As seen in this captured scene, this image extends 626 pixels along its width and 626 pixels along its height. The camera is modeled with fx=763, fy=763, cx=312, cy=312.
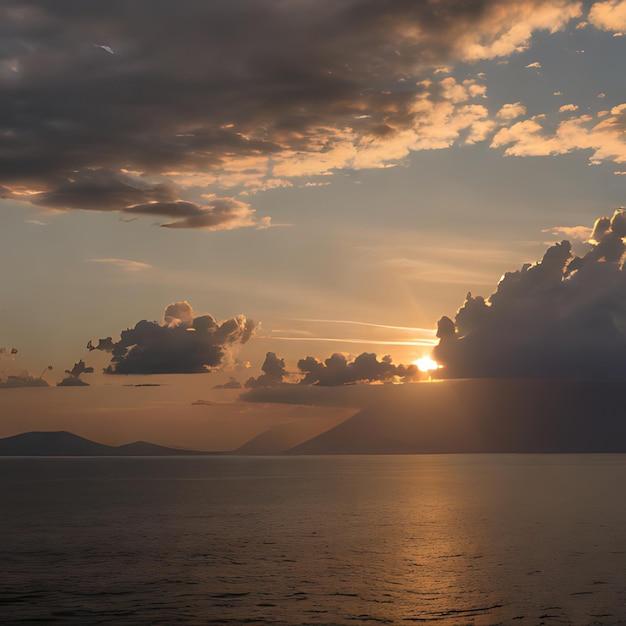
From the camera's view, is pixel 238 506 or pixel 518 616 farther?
pixel 238 506

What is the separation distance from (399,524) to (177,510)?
44.5 meters

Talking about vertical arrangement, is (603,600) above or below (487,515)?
above

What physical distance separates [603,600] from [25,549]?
2176 inches

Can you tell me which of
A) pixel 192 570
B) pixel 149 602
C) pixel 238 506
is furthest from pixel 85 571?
pixel 238 506

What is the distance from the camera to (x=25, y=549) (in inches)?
3034

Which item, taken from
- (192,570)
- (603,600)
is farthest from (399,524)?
(603,600)

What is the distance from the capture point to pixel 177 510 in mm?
131125

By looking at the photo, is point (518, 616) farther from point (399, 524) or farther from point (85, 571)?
point (399, 524)

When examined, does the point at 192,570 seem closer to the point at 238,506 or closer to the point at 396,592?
the point at 396,592

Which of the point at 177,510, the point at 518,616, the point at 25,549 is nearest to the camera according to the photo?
the point at 518,616

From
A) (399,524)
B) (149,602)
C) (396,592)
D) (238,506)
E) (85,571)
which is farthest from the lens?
(238,506)

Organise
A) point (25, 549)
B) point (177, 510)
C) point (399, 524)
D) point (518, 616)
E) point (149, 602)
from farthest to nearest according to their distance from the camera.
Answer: point (177, 510), point (399, 524), point (25, 549), point (149, 602), point (518, 616)

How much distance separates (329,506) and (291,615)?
3708 inches

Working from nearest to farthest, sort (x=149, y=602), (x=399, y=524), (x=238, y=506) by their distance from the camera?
(x=149, y=602) < (x=399, y=524) < (x=238, y=506)
